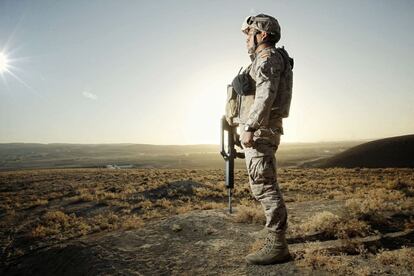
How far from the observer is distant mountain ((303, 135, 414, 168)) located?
162 ft

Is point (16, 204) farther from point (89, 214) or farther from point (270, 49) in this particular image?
point (270, 49)

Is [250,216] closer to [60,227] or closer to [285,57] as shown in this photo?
[285,57]

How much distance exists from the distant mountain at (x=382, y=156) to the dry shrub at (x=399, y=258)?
169 ft

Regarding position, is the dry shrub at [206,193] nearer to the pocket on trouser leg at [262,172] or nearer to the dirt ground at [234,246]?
the dirt ground at [234,246]

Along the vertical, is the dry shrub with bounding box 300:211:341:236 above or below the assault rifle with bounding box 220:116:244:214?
below

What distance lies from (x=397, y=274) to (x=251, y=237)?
7.82 feet

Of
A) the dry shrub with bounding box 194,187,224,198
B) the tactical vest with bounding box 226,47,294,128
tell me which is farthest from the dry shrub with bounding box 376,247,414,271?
the dry shrub with bounding box 194,187,224,198

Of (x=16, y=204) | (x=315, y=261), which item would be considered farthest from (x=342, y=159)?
(x=315, y=261)

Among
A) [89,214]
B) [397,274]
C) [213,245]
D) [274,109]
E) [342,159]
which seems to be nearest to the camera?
[397,274]

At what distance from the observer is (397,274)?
10.8 ft

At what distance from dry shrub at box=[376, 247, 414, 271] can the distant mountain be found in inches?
2033

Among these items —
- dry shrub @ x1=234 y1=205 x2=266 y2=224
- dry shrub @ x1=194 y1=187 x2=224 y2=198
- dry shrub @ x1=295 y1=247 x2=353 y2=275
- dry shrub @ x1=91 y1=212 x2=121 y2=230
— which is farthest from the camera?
dry shrub @ x1=194 y1=187 x2=224 y2=198

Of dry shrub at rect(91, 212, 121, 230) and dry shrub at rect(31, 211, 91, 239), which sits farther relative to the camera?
dry shrub at rect(91, 212, 121, 230)

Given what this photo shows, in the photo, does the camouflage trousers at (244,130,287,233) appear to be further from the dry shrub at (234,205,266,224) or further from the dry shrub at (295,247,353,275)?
the dry shrub at (234,205,266,224)
